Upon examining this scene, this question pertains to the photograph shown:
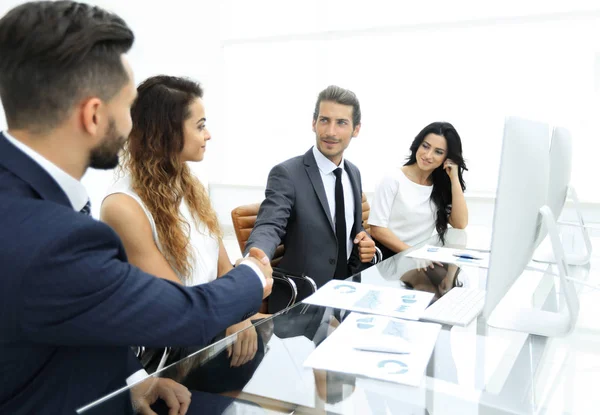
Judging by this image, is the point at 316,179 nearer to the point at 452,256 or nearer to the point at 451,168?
the point at 452,256

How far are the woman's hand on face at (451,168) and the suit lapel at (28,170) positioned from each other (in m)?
2.42

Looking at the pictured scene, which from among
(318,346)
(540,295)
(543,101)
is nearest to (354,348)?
(318,346)

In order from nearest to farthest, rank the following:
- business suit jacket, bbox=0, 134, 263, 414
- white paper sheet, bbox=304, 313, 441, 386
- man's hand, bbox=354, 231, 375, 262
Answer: business suit jacket, bbox=0, 134, 263, 414
white paper sheet, bbox=304, 313, 441, 386
man's hand, bbox=354, 231, 375, 262

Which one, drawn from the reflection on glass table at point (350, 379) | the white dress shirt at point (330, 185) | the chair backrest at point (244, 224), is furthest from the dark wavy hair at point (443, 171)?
the reflection on glass table at point (350, 379)

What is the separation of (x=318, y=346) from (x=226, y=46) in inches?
219

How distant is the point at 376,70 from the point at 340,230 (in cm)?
335

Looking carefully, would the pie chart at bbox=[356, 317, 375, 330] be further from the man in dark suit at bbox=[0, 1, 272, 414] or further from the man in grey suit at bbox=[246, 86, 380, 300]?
the man in grey suit at bbox=[246, 86, 380, 300]

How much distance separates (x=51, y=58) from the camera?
871mm

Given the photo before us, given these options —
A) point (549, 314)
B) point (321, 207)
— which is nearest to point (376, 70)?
point (321, 207)

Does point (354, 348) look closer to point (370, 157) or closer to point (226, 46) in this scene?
point (370, 157)

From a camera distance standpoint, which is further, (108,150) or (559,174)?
(559,174)

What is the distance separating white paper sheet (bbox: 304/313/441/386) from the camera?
1.07m

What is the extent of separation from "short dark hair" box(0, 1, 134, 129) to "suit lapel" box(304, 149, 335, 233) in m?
1.57

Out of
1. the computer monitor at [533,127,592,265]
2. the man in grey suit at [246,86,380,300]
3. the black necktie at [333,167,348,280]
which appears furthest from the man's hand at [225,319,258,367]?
the black necktie at [333,167,348,280]
